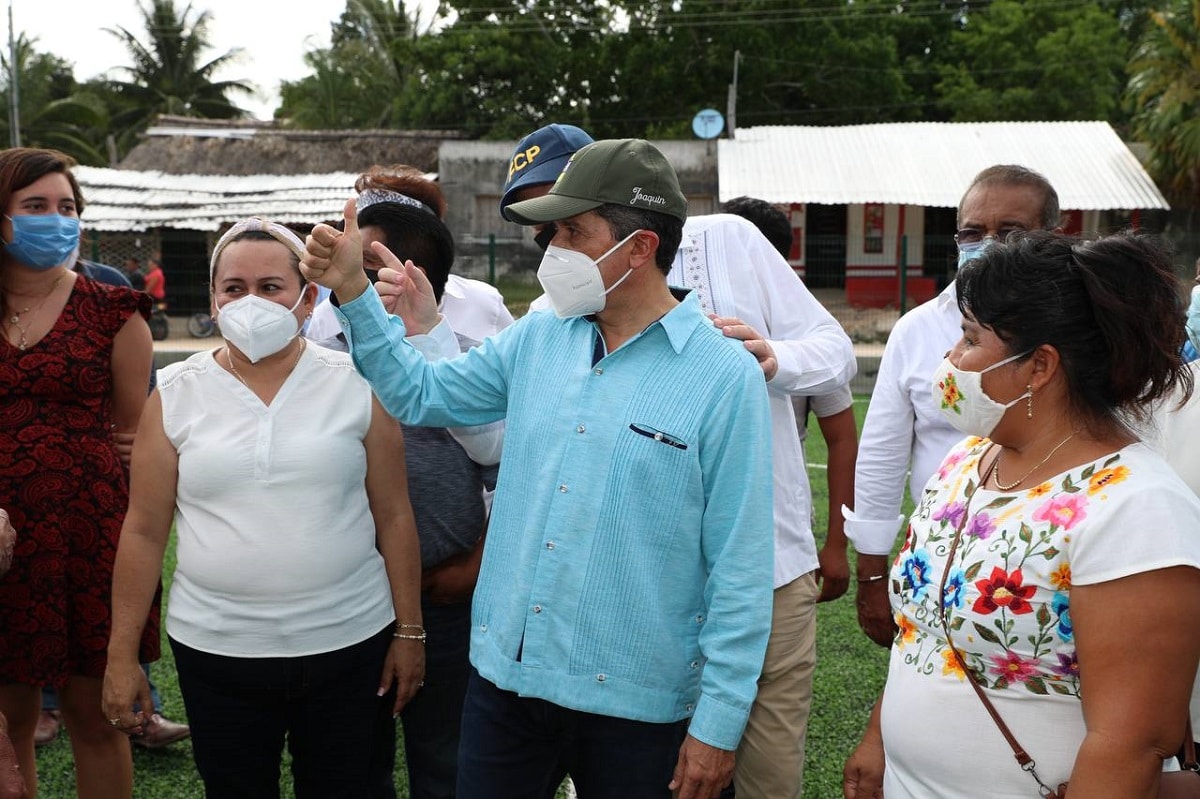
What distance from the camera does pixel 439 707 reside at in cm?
323

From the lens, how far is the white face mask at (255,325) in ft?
9.13

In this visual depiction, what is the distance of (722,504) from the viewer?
2316 millimetres

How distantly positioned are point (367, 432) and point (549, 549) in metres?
0.78

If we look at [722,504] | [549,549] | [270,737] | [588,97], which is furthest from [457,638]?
[588,97]

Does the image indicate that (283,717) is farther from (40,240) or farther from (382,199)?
(40,240)

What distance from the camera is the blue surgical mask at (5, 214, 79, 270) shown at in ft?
11.2

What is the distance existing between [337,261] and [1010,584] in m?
→ 1.53

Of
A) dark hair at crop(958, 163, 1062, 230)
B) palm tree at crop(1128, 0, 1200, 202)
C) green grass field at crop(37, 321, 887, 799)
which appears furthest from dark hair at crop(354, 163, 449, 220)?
palm tree at crop(1128, 0, 1200, 202)

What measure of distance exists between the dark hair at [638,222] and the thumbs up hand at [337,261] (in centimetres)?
55

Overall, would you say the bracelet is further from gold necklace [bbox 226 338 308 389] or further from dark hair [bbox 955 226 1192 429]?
dark hair [bbox 955 226 1192 429]

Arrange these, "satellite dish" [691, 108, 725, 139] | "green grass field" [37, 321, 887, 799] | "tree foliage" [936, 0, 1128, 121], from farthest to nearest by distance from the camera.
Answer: "tree foliage" [936, 0, 1128, 121]
"satellite dish" [691, 108, 725, 139]
"green grass field" [37, 321, 887, 799]

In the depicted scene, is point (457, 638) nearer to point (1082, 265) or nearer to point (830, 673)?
point (1082, 265)

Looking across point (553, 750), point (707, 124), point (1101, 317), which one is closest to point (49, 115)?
point (707, 124)

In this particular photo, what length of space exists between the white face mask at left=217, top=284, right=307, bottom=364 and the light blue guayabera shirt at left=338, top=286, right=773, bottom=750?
827mm
